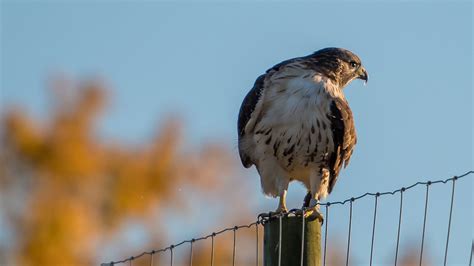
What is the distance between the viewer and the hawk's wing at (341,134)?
10320mm

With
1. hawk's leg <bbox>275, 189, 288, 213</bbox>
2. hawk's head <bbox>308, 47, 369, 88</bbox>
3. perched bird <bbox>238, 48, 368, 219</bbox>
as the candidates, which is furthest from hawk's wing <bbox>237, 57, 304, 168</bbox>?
hawk's leg <bbox>275, 189, 288, 213</bbox>

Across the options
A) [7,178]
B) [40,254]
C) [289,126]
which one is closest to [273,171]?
[289,126]

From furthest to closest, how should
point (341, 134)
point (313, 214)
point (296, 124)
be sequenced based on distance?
point (341, 134) → point (296, 124) → point (313, 214)

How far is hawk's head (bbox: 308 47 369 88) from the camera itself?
10.9m

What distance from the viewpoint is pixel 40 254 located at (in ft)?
67.5

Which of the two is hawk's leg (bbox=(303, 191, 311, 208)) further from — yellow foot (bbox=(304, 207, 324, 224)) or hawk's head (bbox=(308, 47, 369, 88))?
yellow foot (bbox=(304, 207, 324, 224))

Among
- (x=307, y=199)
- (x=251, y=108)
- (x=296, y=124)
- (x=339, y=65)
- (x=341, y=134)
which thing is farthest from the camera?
(x=339, y=65)

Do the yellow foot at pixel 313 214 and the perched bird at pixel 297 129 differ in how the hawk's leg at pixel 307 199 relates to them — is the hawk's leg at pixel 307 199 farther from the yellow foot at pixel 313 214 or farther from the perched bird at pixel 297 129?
the yellow foot at pixel 313 214

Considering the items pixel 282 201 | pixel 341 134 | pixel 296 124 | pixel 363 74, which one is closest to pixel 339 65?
pixel 363 74

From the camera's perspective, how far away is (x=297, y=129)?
10.2 metres

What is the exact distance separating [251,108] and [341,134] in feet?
2.18

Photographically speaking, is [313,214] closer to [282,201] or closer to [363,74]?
[282,201]

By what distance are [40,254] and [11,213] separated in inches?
43.2

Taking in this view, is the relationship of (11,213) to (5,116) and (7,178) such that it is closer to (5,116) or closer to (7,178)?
(7,178)
